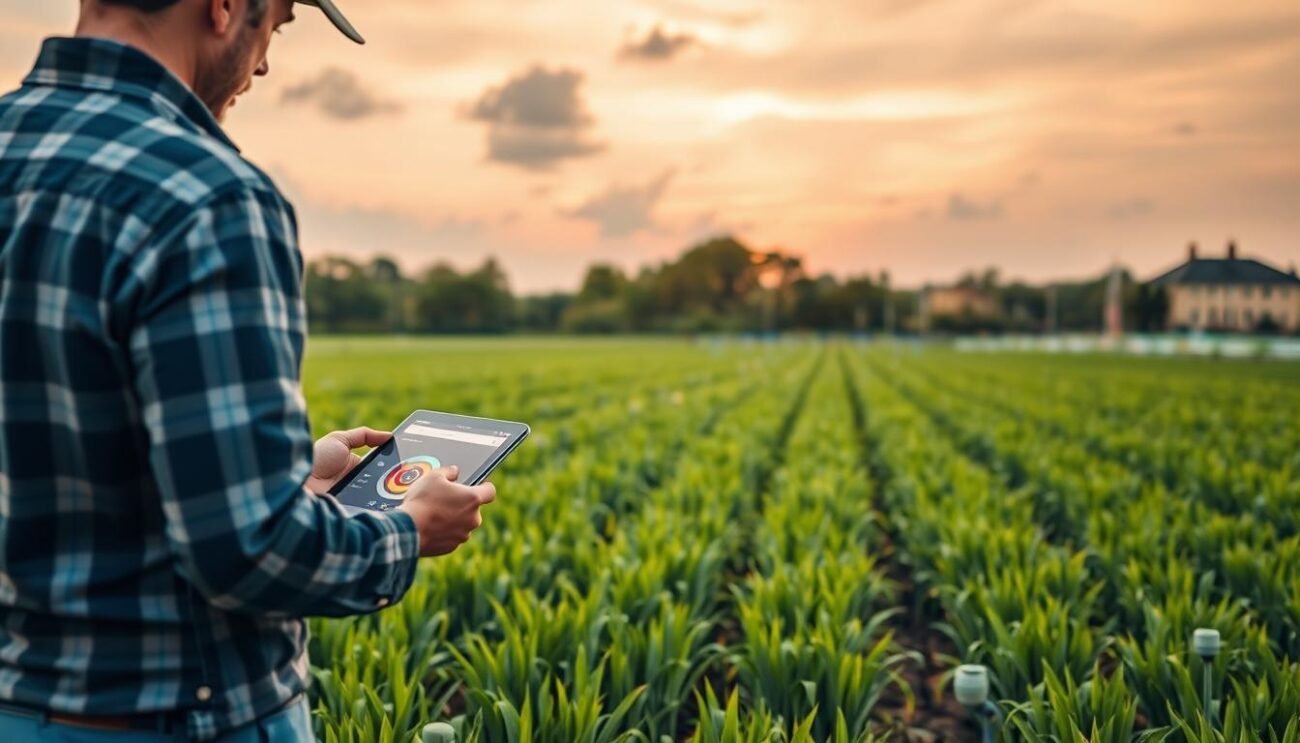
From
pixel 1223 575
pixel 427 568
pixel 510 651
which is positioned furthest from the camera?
pixel 1223 575

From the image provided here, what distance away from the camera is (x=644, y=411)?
1667 centimetres

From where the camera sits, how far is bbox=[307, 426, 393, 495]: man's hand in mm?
2164

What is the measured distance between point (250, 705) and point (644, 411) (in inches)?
593

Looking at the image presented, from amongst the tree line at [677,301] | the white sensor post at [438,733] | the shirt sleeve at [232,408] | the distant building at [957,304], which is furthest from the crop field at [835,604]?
the distant building at [957,304]

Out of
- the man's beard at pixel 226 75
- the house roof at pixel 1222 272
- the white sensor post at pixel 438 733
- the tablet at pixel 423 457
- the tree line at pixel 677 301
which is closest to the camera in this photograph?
the man's beard at pixel 226 75

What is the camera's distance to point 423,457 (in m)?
2.15

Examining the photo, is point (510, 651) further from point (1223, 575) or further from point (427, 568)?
point (1223, 575)

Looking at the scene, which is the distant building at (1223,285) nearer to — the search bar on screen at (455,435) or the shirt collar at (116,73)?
the search bar on screen at (455,435)

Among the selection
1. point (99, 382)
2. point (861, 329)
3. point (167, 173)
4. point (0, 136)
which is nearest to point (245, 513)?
point (99, 382)

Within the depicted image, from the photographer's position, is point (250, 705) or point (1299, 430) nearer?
point (250, 705)

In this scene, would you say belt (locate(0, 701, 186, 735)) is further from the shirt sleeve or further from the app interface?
the app interface

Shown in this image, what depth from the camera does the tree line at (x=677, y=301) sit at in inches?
4646

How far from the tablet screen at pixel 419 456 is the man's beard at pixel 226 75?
69 cm

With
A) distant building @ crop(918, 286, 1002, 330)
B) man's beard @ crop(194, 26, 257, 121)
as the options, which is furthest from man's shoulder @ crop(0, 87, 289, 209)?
distant building @ crop(918, 286, 1002, 330)
